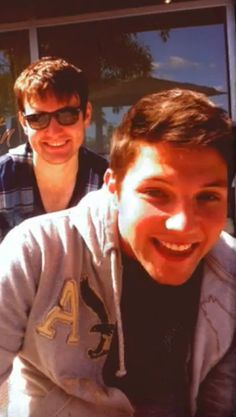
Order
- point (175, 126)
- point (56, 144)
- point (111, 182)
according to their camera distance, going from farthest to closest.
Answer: point (56, 144)
point (111, 182)
point (175, 126)

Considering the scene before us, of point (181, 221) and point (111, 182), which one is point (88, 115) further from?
point (181, 221)

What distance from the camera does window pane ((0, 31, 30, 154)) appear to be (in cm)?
94

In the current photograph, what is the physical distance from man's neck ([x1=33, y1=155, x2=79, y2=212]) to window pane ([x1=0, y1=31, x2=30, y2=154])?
0.07m

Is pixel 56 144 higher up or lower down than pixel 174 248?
higher up

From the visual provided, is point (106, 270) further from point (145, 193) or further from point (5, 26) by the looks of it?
point (5, 26)

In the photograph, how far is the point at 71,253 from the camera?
29.4 inches

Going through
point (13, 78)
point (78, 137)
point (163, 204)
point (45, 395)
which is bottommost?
point (45, 395)

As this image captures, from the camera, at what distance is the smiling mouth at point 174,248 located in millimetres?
726

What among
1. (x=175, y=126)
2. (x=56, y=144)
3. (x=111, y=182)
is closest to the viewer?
(x=175, y=126)

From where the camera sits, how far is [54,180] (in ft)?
3.06

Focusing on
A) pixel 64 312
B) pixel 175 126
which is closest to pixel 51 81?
pixel 175 126

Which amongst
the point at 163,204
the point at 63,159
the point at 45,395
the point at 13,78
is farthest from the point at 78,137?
the point at 45,395

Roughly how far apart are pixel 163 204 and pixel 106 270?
0.47ft

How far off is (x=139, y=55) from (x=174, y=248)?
454 millimetres
